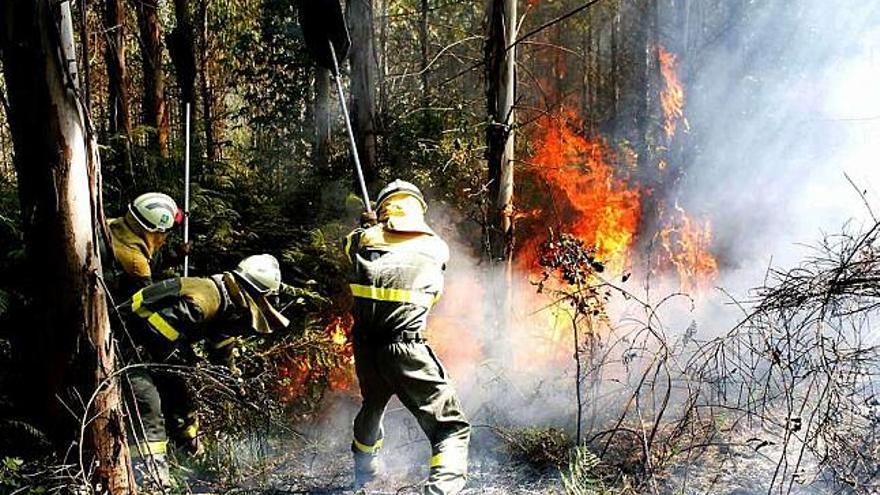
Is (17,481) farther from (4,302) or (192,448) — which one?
(192,448)

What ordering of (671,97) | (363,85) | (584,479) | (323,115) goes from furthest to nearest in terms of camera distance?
(671,97) < (323,115) < (363,85) < (584,479)

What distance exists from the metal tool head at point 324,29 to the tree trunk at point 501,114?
5.39 feet

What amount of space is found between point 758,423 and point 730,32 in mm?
8757

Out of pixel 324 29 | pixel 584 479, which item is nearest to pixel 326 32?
pixel 324 29

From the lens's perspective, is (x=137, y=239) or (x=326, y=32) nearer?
(x=137, y=239)

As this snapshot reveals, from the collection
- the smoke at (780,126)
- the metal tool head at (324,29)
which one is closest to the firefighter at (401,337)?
the metal tool head at (324,29)

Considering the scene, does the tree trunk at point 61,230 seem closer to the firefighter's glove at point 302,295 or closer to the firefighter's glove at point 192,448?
the firefighter's glove at point 192,448

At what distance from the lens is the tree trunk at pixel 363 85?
8586mm

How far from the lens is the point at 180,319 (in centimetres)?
512

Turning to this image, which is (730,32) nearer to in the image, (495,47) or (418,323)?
(495,47)

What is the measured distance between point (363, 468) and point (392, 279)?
1597 mm

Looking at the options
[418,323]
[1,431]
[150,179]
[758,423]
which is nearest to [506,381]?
[418,323]

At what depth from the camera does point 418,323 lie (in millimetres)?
5152

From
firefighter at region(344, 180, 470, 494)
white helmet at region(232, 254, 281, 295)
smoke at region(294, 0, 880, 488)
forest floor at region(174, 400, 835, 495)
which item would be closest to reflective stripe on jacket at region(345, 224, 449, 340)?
firefighter at region(344, 180, 470, 494)
